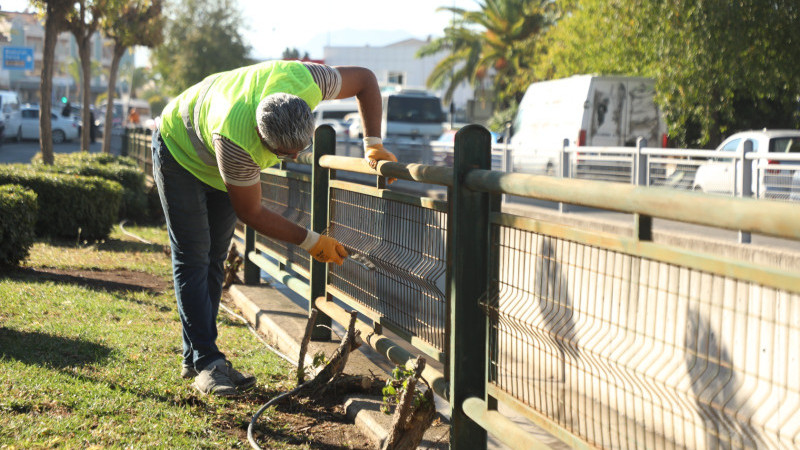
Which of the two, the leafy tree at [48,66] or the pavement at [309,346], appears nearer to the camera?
the pavement at [309,346]

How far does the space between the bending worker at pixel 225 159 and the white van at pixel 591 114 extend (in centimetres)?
1350

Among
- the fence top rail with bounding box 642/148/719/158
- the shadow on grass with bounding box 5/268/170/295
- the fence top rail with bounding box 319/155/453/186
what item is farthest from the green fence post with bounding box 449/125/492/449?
the fence top rail with bounding box 642/148/719/158

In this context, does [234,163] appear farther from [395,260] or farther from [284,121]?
[395,260]

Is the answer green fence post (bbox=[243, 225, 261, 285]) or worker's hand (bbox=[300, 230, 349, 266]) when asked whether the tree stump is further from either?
green fence post (bbox=[243, 225, 261, 285])

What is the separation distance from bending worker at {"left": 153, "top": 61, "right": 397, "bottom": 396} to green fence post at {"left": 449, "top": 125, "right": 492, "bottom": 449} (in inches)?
32.4

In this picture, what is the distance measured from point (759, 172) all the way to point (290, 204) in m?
6.07

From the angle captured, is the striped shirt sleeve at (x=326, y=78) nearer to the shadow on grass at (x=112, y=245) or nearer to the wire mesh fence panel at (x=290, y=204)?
the wire mesh fence panel at (x=290, y=204)

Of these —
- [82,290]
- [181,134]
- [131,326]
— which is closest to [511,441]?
[181,134]

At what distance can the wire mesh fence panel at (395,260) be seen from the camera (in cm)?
368

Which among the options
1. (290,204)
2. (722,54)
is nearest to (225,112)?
(290,204)

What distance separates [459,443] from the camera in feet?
11.0

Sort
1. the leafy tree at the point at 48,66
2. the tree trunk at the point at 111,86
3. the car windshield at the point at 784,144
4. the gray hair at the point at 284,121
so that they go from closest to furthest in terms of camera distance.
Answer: the gray hair at the point at 284,121, the leafy tree at the point at 48,66, the car windshield at the point at 784,144, the tree trunk at the point at 111,86

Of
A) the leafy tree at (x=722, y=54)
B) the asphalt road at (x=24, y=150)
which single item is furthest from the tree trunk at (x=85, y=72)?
the leafy tree at (x=722, y=54)

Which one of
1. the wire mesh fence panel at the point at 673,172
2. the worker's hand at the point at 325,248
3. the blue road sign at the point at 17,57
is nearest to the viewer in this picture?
the worker's hand at the point at 325,248
